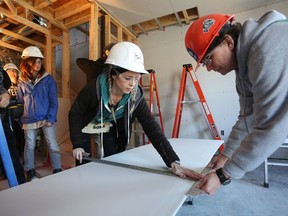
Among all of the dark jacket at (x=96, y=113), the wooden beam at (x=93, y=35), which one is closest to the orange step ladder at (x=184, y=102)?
the wooden beam at (x=93, y=35)

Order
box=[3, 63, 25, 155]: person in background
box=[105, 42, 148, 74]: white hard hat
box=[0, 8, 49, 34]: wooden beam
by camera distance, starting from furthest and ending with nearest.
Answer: box=[0, 8, 49, 34]: wooden beam, box=[3, 63, 25, 155]: person in background, box=[105, 42, 148, 74]: white hard hat

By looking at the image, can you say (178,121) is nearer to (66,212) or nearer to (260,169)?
(260,169)

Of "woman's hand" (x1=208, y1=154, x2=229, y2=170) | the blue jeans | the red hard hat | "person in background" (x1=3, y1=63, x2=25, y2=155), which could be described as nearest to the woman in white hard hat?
"woman's hand" (x1=208, y1=154, x2=229, y2=170)

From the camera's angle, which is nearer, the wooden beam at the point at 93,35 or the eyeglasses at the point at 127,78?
the eyeglasses at the point at 127,78

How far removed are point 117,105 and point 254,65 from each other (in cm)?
86

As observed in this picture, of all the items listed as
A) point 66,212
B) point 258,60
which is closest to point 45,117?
point 66,212

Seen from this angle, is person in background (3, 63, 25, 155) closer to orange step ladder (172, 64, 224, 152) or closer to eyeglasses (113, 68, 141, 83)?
eyeglasses (113, 68, 141, 83)

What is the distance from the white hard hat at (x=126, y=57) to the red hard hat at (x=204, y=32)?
39cm

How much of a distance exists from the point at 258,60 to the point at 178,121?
2.81m

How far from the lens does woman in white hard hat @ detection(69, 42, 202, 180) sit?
1.11 m

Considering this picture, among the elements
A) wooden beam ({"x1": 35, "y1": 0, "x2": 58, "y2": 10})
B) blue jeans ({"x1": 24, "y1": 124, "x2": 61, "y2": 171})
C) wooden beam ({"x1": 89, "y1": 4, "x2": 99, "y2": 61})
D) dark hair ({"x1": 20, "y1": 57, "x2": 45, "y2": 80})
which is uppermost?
wooden beam ({"x1": 35, "y1": 0, "x2": 58, "y2": 10})

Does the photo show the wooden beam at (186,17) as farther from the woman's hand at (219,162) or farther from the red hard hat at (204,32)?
the woman's hand at (219,162)

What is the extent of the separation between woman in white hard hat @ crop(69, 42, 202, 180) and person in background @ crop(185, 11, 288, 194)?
37 cm

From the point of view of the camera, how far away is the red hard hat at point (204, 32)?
29.6 inches
